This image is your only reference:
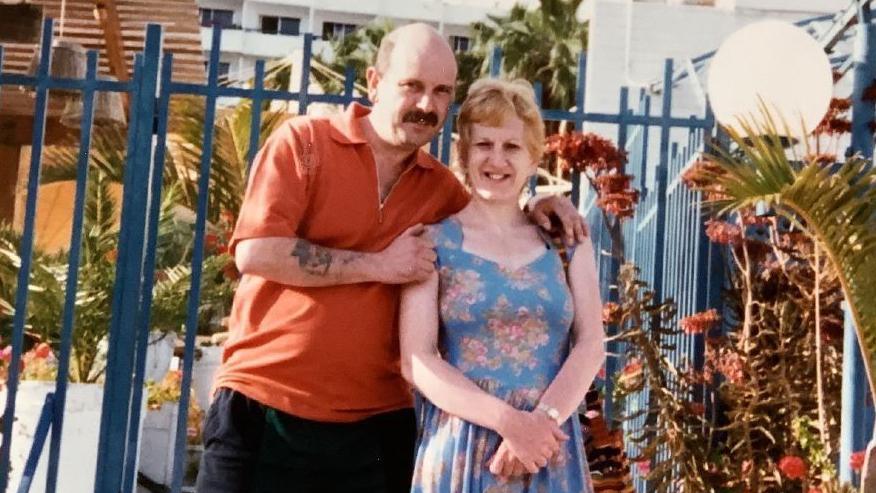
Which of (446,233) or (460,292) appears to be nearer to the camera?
(460,292)

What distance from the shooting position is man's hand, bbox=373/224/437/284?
8.68 ft

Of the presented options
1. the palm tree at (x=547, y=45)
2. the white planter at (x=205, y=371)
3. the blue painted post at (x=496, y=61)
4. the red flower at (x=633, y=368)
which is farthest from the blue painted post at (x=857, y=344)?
the palm tree at (x=547, y=45)

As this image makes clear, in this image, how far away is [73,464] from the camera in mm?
5258

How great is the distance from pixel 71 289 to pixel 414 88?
1.90 m

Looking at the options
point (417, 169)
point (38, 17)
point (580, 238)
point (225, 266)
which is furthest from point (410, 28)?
point (225, 266)

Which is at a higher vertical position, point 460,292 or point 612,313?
point 460,292

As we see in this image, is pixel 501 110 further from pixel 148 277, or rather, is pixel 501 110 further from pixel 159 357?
pixel 159 357

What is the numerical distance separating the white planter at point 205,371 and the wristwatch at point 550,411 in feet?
20.8

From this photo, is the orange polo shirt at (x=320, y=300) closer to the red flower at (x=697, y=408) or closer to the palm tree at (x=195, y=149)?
the red flower at (x=697, y=408)

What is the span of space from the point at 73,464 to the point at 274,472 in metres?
2.80

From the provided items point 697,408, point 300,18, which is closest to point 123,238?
point 697,408

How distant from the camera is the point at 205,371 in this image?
8.80 metres

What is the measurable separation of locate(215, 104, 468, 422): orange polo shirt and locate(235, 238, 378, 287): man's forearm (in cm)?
3

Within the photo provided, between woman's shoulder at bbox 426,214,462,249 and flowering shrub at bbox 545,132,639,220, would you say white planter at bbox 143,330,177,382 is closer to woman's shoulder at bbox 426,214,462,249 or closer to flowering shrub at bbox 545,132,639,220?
flowering shrub at bbox 545,132,639,220
